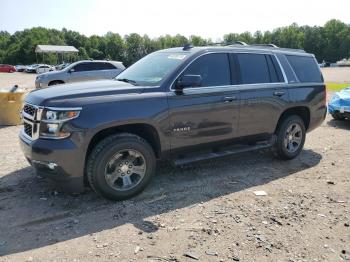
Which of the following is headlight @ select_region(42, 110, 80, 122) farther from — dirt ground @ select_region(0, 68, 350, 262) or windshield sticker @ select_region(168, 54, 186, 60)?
windshield sticker @ select_region(168, 54, 186, 60)

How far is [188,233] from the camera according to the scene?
169 inches

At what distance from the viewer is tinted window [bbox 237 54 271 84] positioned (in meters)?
6.23

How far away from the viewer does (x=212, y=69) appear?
232 inches

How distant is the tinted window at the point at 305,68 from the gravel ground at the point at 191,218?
5.76ft

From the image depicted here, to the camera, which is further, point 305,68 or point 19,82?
point 19,82

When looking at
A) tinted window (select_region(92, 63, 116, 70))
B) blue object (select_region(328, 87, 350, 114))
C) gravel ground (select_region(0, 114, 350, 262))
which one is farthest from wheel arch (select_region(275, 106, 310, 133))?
tinted window (select_region(92, 63, 116, 70))

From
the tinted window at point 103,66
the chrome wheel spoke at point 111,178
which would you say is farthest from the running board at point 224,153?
the tinted window at point 103,66

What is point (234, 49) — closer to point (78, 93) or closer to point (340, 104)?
point (78, 93)

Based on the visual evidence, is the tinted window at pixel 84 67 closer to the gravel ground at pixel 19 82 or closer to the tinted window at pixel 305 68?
the gravel ground at pixel 19 82

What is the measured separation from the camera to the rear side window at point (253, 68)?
6230 millimetres

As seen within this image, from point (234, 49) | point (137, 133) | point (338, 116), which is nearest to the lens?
point (137, 133)

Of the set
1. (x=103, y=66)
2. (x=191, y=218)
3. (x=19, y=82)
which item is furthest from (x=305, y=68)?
(x=19, y=82)

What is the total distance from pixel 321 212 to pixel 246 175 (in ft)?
5.04

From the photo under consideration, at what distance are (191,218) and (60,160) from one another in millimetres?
1677
